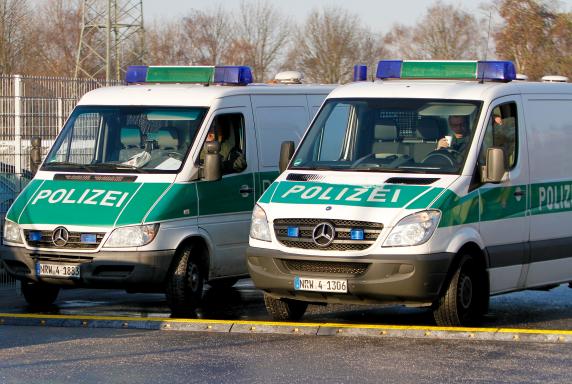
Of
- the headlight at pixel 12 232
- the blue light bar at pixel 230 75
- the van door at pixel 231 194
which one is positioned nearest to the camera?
the headlight at pixel 12 232

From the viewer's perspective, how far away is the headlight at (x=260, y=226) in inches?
457

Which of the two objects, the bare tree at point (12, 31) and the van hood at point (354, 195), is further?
the bare tree at point (12, 31)

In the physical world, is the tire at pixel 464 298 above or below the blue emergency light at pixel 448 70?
below

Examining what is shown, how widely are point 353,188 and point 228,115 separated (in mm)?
2737

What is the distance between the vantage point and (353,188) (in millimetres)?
11492

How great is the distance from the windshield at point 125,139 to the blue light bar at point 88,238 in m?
0.92

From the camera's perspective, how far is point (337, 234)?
11156 mm

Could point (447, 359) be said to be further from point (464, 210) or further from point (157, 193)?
point (157, 193)

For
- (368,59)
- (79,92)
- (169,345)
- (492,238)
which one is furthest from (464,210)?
(368,59)

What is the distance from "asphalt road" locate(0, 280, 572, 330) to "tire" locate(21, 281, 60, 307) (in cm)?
10

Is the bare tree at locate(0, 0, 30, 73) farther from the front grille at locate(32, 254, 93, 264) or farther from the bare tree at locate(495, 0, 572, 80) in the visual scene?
the front grille at locate(32, 254, 93, 264)

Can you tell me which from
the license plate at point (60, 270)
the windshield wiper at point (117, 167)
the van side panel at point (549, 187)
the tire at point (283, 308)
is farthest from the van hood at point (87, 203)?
the van side panel at point (549, 187)

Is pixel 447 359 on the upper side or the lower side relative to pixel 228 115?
lower

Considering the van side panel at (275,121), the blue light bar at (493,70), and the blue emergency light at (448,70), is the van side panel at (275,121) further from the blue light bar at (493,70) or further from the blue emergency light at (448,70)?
the blue light bar at (493,70)
